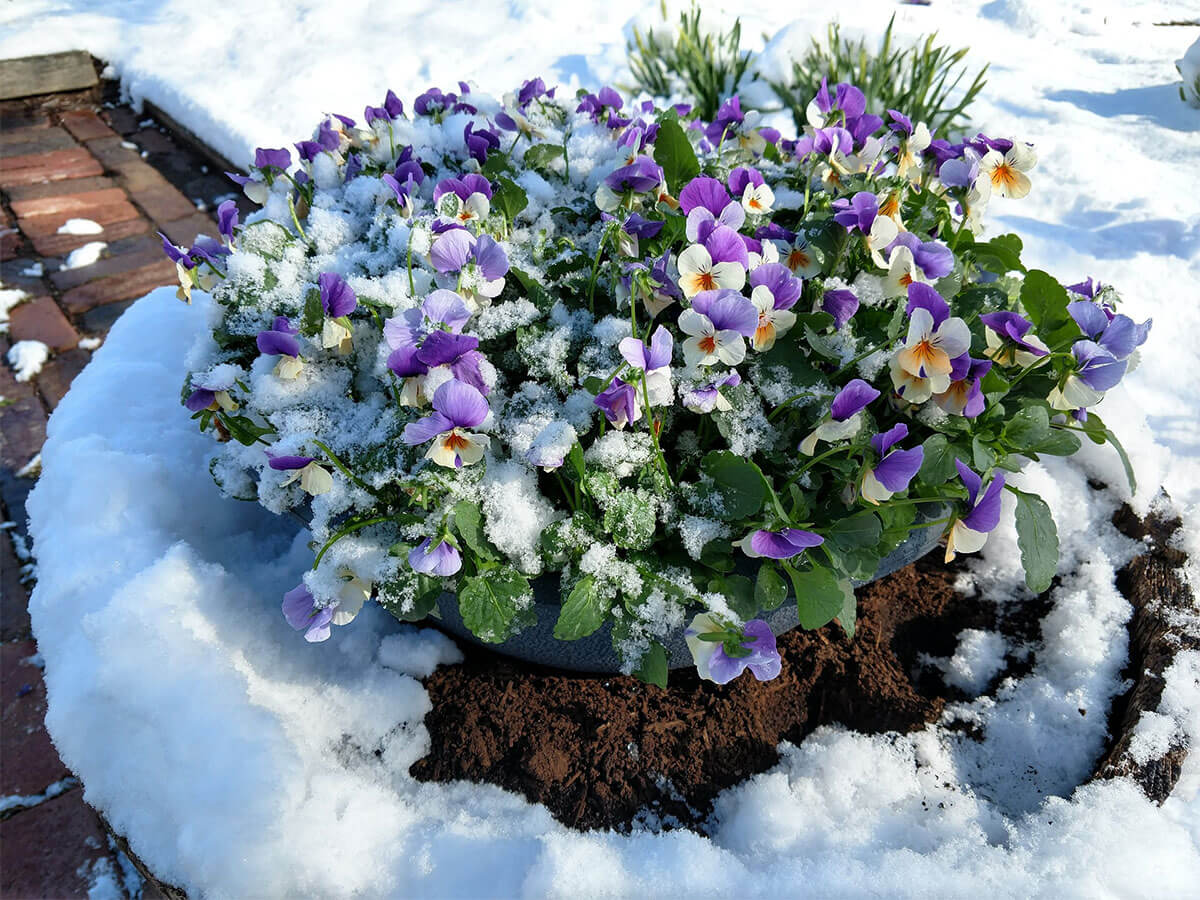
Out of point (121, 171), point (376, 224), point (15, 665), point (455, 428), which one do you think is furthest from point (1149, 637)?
point (121, 171)

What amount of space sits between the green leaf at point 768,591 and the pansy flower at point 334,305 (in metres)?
0.56

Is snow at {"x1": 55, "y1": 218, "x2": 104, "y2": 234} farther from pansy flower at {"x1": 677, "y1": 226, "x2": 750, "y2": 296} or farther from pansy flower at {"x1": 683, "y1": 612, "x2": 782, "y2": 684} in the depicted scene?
pansy flower at {"x1": 683, "y1": 612, "x2": 782, "y2": 684}

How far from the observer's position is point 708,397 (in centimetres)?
91

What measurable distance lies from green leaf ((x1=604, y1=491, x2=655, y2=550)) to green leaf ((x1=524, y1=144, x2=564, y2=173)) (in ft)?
2.11

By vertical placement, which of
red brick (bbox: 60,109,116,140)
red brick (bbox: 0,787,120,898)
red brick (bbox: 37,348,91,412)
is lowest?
red brick (bbox: 0,787,120,898)

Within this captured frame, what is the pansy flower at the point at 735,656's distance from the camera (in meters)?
0.86

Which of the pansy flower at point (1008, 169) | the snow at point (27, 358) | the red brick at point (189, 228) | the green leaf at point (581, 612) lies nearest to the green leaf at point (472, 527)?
the green leaf at point (581, 612)

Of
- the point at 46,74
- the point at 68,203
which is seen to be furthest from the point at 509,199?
the point at 46,74

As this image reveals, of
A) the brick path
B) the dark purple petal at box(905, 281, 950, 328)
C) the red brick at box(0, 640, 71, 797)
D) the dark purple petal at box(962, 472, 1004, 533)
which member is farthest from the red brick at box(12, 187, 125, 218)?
the dark purple petal at box(962, 472, 1004, 533)

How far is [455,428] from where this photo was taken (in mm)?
873

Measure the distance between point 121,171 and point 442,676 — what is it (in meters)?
2.88

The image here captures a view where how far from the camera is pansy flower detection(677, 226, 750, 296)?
902 millimetres

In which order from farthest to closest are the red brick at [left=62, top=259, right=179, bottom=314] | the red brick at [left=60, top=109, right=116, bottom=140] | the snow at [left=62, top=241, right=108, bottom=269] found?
1. the red brick at [left=60, top=109, right=116, bottom=140]
2. the snow at [left=62, top=241, right=108, bottom=269]
3. the red brick at [left=62, top=259, right=179, bottom=314]

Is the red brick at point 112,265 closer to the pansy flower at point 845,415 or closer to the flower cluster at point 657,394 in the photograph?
the flower cluster at point 657,394
